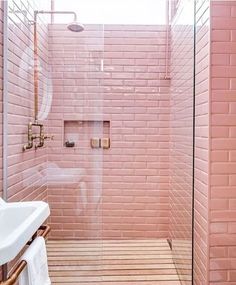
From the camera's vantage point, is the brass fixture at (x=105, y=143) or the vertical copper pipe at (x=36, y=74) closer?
the vertical copper pipe at (x=36, y=74)

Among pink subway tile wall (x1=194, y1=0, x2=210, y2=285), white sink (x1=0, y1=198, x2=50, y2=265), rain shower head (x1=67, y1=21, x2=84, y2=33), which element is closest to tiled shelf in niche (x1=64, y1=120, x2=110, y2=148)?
rain shower head (x1=67, y1=21, x2=84, y2=33)

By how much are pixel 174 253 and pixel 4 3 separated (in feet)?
7.29

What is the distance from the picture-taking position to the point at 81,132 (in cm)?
267

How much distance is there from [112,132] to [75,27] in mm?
1028

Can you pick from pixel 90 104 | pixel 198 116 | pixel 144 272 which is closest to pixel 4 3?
pixel 90 104

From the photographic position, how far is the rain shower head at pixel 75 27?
264 centimetres

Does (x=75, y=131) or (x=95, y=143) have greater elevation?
(x=75, y=131)

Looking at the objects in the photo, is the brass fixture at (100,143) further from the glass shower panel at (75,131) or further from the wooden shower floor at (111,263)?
the wooden shower floor at (111,263)

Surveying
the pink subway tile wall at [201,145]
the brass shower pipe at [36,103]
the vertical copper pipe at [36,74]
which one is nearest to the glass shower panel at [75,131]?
the brass shower pipe at [36,103]

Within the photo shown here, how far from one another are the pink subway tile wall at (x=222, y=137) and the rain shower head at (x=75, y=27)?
1383mm

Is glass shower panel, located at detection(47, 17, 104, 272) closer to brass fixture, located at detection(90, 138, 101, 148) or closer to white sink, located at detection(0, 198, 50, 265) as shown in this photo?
brass fixture, located at detection(90, 138, 101, 148)

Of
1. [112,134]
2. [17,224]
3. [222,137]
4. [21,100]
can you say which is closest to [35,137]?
[21,100]

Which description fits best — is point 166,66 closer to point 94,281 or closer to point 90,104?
point 90,104

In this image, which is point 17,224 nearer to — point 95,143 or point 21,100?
point 21,100
